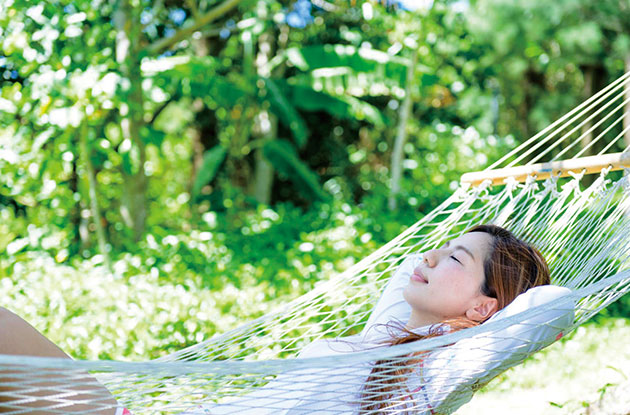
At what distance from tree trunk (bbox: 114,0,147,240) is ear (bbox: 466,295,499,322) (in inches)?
125

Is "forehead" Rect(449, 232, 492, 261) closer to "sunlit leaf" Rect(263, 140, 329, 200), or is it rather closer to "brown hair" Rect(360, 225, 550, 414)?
"brown hair" Rect(360, 225, 550, 414)

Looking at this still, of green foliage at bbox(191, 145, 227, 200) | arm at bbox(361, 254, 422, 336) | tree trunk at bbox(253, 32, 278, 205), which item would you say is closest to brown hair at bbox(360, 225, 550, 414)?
arm at bbox(361, 254, 422, 336)

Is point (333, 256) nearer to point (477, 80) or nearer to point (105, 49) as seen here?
point (105, 49)

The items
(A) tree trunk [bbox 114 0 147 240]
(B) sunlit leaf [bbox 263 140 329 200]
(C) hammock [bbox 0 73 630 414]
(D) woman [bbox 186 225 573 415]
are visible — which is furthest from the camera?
(B) sunlit leaf [bbox 263 140 329 200]

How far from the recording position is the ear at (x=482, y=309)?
1584mm

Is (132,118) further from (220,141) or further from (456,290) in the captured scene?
(456,290)

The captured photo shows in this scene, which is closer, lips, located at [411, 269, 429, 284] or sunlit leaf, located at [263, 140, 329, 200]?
lips, located at [411, 269, 429, 284]

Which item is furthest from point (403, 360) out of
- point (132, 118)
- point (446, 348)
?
point (132, 118)

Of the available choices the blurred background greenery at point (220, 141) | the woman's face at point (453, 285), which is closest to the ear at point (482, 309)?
the woman's face at point (453, 285)

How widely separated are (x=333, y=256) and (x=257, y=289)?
753 mm

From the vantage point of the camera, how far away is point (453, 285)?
1.58m

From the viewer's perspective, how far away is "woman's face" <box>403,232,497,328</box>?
1581 millimetres

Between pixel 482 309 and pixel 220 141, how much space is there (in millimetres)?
6172

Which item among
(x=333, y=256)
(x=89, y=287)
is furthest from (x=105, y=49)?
(x=333, y=256)
